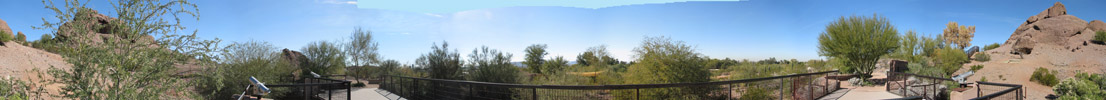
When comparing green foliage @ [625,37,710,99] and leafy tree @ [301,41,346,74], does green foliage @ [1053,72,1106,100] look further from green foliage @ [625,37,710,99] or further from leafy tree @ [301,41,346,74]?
leafy tree @ [301,41,346,74]

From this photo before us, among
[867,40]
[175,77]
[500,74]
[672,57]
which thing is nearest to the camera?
[175,77]

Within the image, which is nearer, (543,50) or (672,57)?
(672,57)

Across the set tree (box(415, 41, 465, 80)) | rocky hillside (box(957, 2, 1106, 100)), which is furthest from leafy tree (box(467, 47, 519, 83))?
rocky hillside (box(957, 2, 1106, 100))

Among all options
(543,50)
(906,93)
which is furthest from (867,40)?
(543,50)

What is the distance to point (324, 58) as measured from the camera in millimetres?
16141

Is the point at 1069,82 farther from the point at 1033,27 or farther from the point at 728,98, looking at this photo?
the point at 1033,27

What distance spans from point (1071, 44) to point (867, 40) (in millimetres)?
16494

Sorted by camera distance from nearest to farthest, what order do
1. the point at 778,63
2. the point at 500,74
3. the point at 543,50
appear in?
1. the point at 500,74
2. the point at 778,63
3. the point at 543,50

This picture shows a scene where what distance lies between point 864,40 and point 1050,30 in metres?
18.8

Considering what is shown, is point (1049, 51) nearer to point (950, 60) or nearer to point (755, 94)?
point (950, 60)

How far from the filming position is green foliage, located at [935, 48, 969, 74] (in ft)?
52.5

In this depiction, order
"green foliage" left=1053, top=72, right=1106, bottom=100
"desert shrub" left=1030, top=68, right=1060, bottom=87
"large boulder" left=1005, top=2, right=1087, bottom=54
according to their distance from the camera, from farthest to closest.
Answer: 1. "large boulder" left=1005, top=2, right=1087, bottom=54
2. "desert shrub" left=1030, top=68, right=1060, bottom=87
3. "green foliage" left=1053, top=72, right=1106, bottom=100

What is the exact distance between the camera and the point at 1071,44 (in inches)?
822

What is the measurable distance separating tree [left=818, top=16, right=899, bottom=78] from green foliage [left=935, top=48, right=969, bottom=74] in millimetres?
5471
